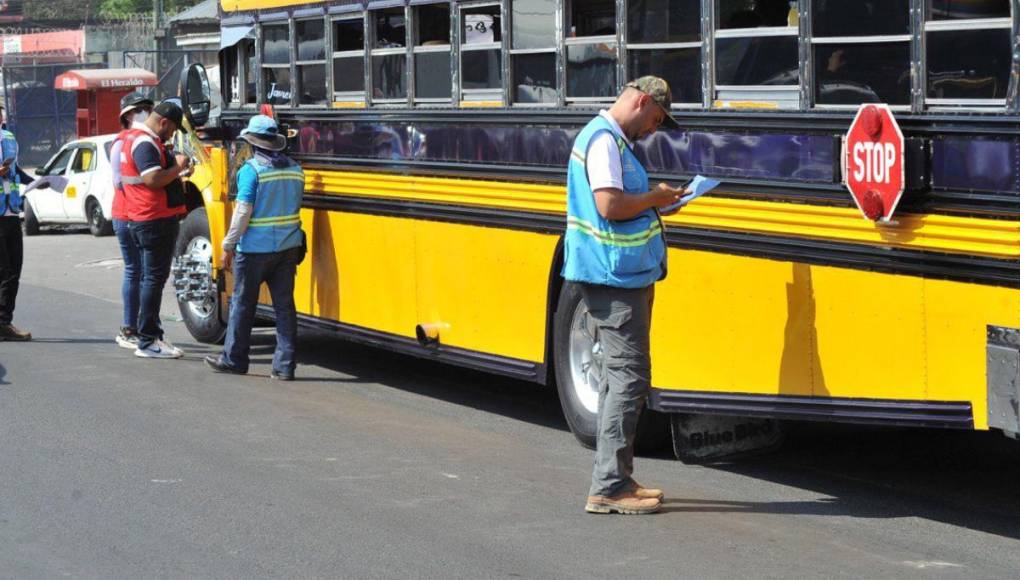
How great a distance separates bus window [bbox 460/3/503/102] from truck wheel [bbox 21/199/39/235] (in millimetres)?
16657

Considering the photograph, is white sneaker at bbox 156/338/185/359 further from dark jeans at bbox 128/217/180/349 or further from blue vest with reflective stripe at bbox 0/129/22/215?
blue vest with reflective stripe at bbox 0/129/22/215

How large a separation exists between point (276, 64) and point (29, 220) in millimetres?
14409

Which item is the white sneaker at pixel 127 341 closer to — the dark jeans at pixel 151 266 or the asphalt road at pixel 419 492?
the dark jeans at pixel 151 266

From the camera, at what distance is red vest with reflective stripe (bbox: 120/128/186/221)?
1102cm

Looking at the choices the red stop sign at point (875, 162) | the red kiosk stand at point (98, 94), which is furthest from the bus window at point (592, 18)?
the red kiosk stand at point (98, 94)

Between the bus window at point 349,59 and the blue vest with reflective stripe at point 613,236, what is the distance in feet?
11.4

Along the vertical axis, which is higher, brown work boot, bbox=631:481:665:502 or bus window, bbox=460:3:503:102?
bus window, bbox=460:3:503:102

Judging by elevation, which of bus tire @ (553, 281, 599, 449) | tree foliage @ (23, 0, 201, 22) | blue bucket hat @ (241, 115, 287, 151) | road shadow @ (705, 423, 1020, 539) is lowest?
road shadow @ (705, 423, 1020, 539)

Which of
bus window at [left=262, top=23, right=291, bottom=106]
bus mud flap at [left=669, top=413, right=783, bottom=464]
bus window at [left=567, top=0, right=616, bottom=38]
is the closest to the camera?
bus mud flap at [left=669, top=413, right=783, bottom=464]

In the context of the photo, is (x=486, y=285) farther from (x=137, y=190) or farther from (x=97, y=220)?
(x=97, y=220)

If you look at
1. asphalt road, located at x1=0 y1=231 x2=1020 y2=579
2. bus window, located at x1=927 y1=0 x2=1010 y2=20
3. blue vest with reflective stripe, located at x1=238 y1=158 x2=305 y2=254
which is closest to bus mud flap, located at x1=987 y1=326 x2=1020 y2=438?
asphalt road, located at x1=0 y1=231 x2=1020 y2=579

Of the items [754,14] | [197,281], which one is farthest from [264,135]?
[754,14]

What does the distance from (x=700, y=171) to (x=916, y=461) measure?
1.86m

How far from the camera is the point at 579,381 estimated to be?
811cm
